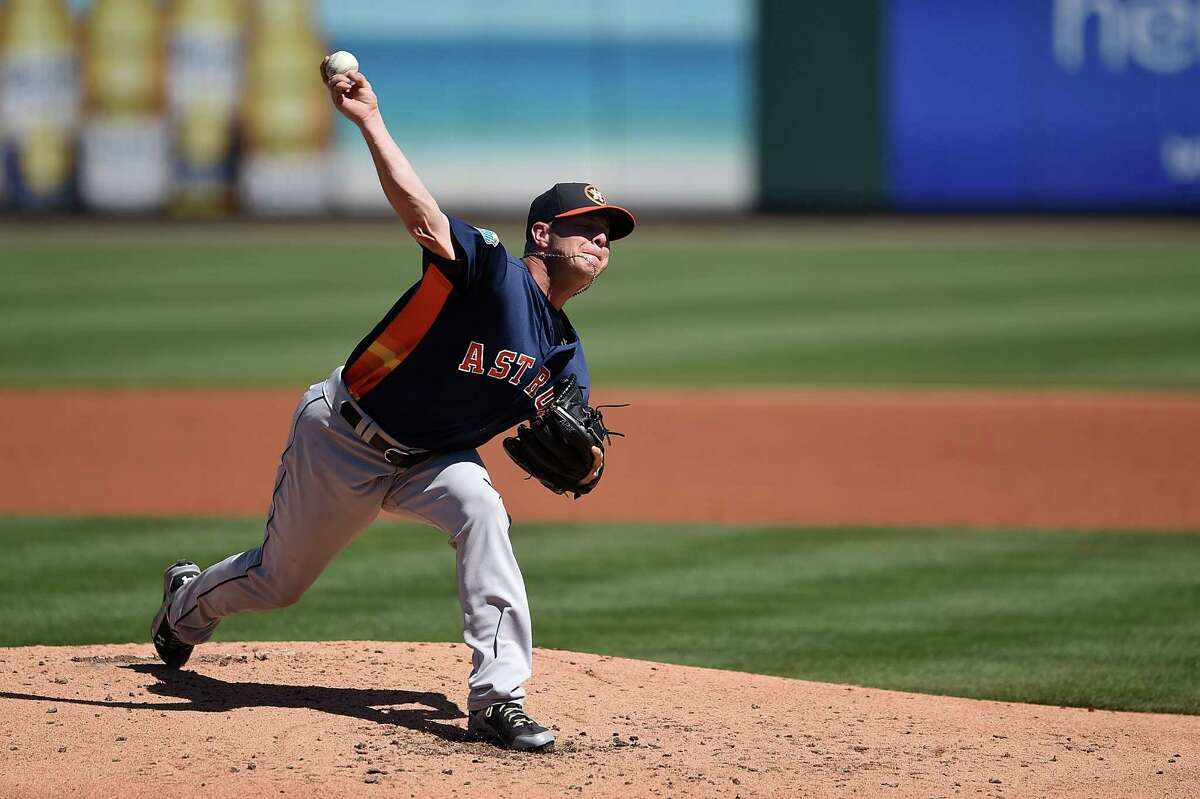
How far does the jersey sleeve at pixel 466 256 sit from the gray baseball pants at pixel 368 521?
0.52 meters

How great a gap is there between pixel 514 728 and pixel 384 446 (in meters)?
0.88

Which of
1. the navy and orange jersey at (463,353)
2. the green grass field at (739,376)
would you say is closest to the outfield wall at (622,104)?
the green grass field at (739,376)

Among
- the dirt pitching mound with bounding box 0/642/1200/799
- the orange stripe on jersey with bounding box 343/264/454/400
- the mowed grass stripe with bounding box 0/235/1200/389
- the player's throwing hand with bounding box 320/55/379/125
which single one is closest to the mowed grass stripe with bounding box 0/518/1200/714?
the dirt pitching mound with bounding box 0/642/1200/799

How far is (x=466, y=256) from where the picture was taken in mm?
4551

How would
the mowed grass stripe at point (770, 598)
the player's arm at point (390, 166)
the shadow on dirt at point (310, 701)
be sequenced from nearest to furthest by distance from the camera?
the player's arm at point (390, 166)
the shadow on dirt at point (310, 701)
the mowed grass stripe at point (770, 598)

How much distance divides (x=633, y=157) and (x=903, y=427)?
14.7 metres

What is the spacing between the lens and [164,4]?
81.2 feet

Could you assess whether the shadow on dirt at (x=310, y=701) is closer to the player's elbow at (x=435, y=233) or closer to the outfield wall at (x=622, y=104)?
the player's elbow at (x=435, y=233)

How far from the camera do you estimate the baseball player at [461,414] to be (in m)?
4.64

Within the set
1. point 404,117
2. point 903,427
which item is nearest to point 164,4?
point 404,117

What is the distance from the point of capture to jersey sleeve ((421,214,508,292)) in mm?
4539

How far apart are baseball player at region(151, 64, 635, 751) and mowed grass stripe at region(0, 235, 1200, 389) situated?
8398mm

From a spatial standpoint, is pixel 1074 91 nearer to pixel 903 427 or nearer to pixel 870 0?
pixel 870 0

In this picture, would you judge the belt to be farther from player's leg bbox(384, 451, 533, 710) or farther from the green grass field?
the green grass field
